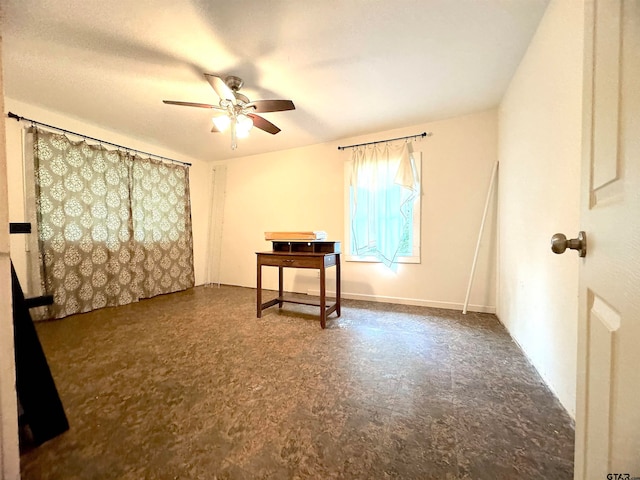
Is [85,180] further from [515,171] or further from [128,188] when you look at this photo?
[515,171]

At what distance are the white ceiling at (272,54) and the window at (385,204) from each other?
0.52 metres

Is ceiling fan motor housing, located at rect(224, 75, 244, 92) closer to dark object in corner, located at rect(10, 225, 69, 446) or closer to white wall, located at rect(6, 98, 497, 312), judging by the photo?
white wall, located at rect(6, 98, 497, 312)

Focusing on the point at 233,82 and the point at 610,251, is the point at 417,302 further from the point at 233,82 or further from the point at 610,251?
the point at 233,82

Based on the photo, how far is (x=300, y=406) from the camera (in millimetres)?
1234

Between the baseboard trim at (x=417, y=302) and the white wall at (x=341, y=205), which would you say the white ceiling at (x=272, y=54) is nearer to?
the white wall at (x=341, y=205)

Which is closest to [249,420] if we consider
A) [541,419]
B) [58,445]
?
[58,445]

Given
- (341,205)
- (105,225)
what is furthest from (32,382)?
(341,205)

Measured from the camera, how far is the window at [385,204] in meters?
2.91

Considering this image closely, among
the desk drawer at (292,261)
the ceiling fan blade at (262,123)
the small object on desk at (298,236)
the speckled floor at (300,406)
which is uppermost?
the ceiling fan blade at (262,123)

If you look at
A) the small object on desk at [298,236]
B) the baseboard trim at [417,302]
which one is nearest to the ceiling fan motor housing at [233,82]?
the small object on desk at [298,236]

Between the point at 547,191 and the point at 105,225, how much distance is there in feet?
14.2

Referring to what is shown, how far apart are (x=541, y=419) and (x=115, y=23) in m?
3.28

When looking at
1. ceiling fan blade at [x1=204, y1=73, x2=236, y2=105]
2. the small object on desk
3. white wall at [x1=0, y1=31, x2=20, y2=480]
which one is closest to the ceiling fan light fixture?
ceiling fan blade at [x1=204, y1=73, x2=236, y2=105]

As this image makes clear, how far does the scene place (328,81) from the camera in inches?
82.6
